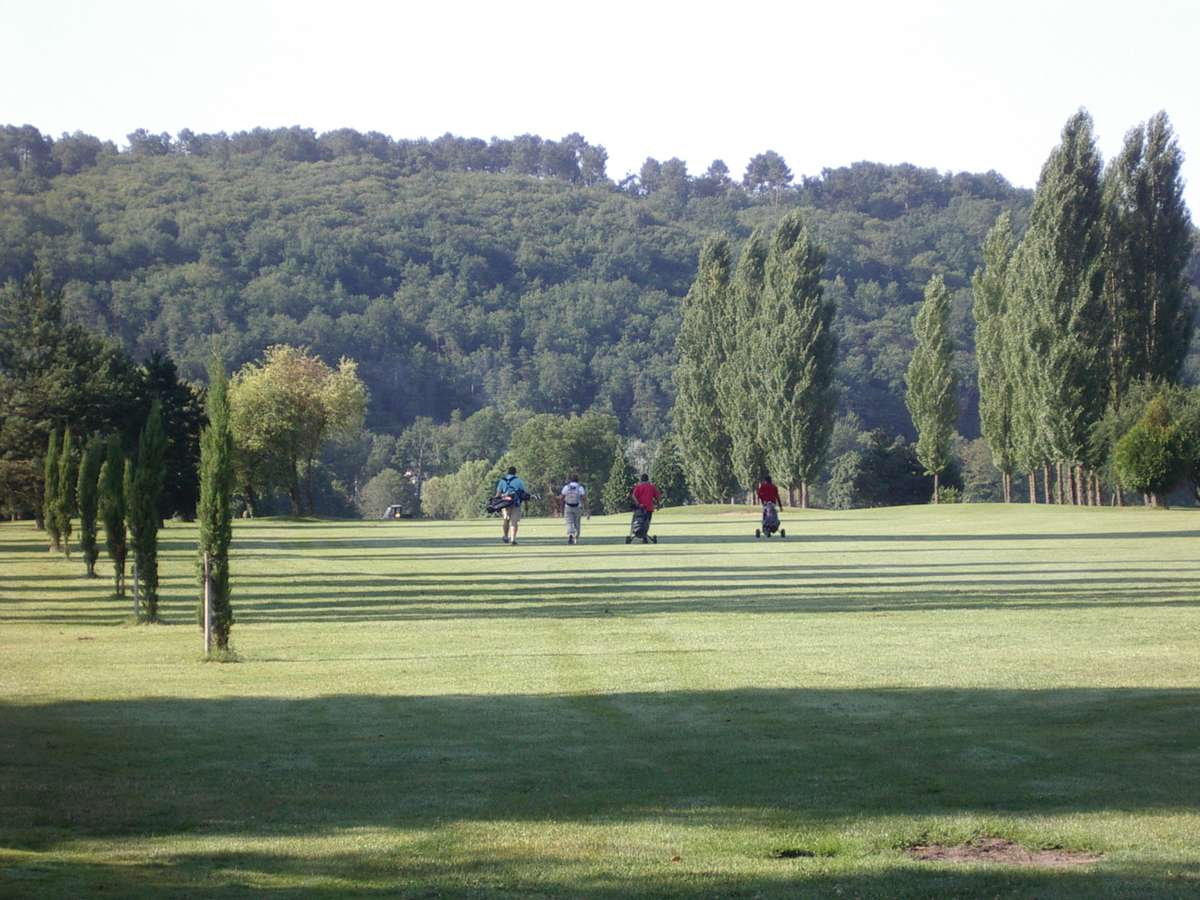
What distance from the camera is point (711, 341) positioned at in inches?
3287

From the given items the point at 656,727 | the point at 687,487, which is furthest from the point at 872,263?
the point at 656,727

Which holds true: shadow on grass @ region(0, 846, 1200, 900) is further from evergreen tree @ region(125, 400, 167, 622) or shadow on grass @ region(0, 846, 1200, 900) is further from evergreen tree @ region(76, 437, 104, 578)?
evergreen tree @ region(76, 437, 104, 578)

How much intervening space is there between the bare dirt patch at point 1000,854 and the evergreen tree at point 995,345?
64466mm

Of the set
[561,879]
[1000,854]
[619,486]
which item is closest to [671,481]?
[619,486]

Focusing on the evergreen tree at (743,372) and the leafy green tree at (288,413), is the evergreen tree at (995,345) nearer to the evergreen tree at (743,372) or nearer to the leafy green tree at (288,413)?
the evergreen tree at (743,372)

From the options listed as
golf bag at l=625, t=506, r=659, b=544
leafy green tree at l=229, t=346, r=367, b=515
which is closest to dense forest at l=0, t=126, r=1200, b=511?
leafy green tree at l=229, t=346, r=367, b=515

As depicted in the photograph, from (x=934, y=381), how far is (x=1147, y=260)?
577 inches

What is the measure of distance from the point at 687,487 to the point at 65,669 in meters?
81.3

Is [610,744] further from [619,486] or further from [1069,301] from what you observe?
[619,486]

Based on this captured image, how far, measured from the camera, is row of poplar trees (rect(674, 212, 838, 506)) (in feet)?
247

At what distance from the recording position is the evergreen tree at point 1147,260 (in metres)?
62.8

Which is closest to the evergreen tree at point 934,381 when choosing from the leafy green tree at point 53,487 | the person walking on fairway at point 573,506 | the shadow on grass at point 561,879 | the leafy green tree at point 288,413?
the leafy green tree at point 288,413

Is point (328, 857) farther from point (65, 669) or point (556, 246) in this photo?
point (556, 246)

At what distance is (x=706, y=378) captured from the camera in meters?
83.8
